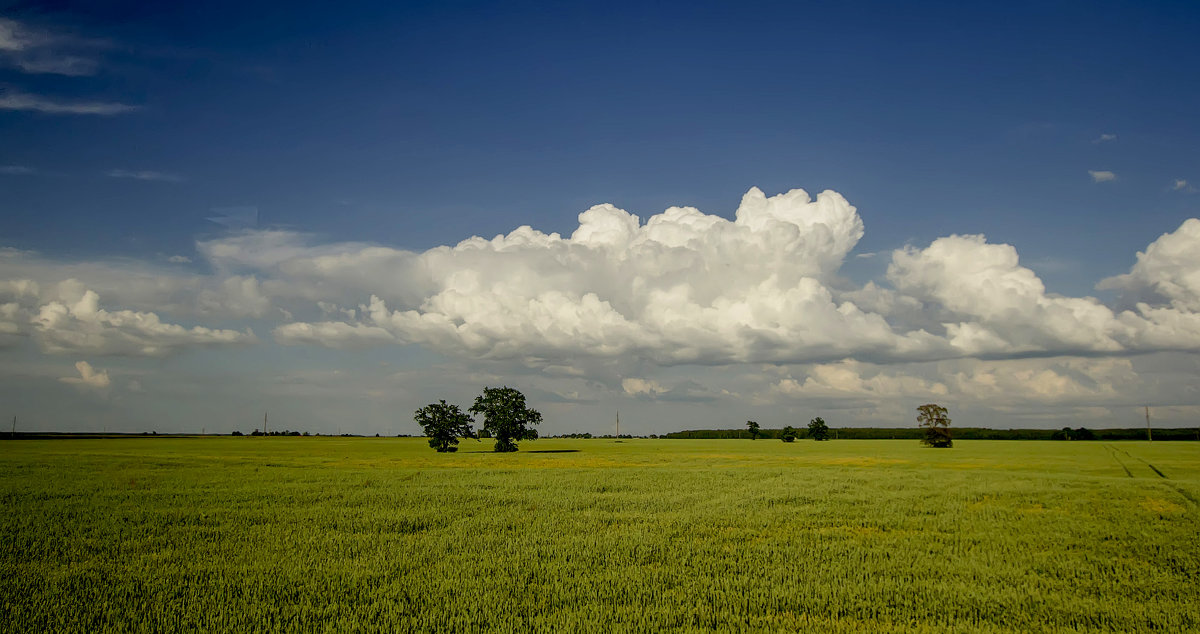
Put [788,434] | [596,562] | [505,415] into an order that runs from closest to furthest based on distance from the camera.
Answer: [596,562]
[505,415]
[788,434]

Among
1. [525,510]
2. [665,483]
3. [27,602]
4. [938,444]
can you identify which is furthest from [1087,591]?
[938,444]

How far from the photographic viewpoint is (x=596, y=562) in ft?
45.7

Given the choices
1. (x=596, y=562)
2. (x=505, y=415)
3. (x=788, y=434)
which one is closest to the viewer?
(x=596, y=562)

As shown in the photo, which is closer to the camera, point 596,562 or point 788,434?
point 596,562

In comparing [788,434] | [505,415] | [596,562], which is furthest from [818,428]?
[596,562]

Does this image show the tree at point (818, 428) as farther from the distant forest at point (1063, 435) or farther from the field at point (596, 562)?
the field at point (596, 562)

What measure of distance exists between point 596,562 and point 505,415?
229 ft

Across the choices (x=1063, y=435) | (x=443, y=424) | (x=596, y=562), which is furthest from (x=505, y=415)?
(x=1063, y=435)

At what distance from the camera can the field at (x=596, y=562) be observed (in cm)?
1026

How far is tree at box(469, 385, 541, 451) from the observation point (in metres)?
82.0

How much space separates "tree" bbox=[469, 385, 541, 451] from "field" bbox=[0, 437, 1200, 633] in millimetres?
55399

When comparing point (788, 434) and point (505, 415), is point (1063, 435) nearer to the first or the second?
point (788, 434)

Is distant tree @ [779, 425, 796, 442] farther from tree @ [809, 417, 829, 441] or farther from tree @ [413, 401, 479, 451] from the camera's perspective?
tree @ [413, 401, 479, 451]

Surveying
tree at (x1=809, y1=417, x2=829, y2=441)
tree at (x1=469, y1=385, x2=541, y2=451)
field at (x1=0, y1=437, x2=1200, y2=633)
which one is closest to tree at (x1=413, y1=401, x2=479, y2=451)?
tree at (x1=469, y1=385, x2=541, y2=451)
